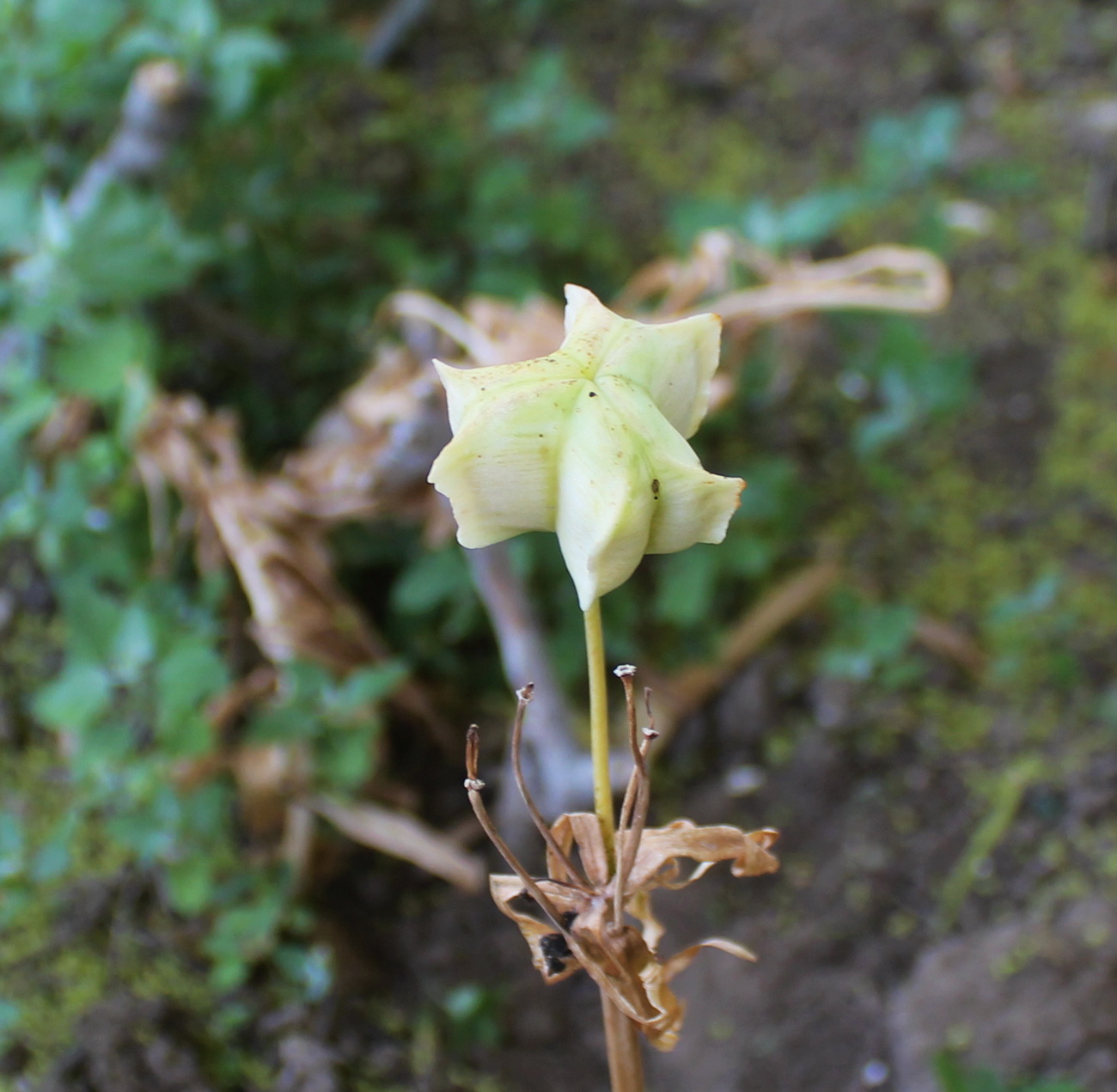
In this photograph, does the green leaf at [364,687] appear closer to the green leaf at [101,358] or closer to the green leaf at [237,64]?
the green leaf at [101,358]

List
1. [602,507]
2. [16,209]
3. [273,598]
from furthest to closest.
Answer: [16,209], [273,598], [602,507]

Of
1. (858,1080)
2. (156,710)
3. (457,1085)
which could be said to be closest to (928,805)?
(858,1080)

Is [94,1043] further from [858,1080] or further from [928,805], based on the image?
[928,805]

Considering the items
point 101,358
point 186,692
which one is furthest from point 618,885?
point 101,358

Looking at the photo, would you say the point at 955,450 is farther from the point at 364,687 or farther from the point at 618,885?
the point at 618,885

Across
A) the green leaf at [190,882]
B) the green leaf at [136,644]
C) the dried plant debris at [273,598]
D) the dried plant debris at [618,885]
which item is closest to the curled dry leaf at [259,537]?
the dried plant debris at [273,598]

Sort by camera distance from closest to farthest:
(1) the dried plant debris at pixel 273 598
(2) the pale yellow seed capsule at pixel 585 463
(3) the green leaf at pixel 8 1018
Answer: (2) the pale yellow seed capsule at pixel 585 463 < (3) the green leaf at pixel 8 1018 < (1) the dried plant debris at pixel 273 598
